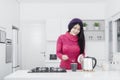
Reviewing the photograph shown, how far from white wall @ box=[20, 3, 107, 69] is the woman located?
4.09 meters

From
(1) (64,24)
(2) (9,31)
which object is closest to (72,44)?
(2) (9,31)

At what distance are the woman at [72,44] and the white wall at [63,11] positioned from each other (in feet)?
13.4

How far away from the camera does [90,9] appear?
744 cm

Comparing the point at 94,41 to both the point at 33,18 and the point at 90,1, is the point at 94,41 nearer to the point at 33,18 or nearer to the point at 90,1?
the point at 90,1

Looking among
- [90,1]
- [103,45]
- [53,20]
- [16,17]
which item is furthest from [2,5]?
[103,45]

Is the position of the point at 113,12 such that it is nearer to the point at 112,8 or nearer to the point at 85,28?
the point at 112,8

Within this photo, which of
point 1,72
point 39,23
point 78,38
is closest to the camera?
point 78,38

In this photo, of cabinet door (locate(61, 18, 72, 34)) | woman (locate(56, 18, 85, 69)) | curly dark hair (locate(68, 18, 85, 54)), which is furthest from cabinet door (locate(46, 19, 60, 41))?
curly dark hair (locate(68, 18, 85, 54))

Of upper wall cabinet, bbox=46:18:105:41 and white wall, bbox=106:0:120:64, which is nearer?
white wall, bbox=106:0:120:64

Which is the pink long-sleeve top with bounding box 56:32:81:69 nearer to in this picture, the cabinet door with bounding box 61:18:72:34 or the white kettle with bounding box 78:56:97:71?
the white kettle with bounding box 78:56:97:71

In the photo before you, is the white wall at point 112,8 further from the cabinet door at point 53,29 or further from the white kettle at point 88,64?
the white kettle at point 88,64

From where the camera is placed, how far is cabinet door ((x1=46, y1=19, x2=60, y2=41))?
23.3ft

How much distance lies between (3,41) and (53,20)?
2.08 m

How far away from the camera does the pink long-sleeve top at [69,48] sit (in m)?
3.22
